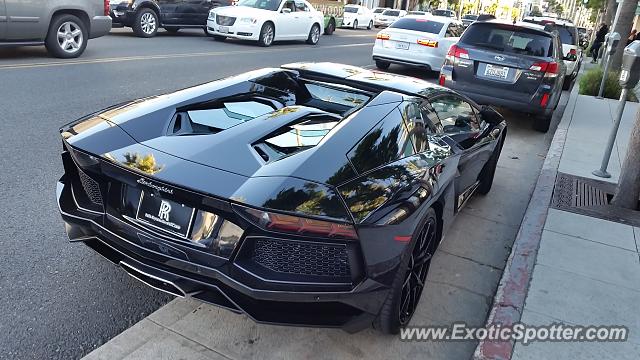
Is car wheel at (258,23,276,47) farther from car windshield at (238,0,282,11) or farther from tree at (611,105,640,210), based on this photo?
tree at (611,105,640,210)

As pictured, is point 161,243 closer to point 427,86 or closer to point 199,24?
point 427,86

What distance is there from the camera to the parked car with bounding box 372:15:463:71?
12758mm

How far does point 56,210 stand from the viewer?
430cm

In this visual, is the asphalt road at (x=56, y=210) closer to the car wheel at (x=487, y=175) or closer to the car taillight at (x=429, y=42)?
the car wheel at (x=487, y=175)

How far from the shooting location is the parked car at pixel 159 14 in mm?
15484

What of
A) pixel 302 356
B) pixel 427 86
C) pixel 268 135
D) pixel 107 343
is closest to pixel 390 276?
pixel 302 356

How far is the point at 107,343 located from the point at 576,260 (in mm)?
3503

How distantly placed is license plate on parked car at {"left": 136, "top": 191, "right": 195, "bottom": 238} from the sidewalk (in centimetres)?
178

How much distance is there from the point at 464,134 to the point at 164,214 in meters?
2.60

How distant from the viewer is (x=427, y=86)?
420cm

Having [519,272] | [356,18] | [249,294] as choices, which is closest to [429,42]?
[519,272]

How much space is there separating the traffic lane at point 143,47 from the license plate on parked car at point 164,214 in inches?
336

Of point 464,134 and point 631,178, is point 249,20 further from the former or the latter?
point 464,134

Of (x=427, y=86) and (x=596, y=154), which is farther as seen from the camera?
(x=596, y=154)
